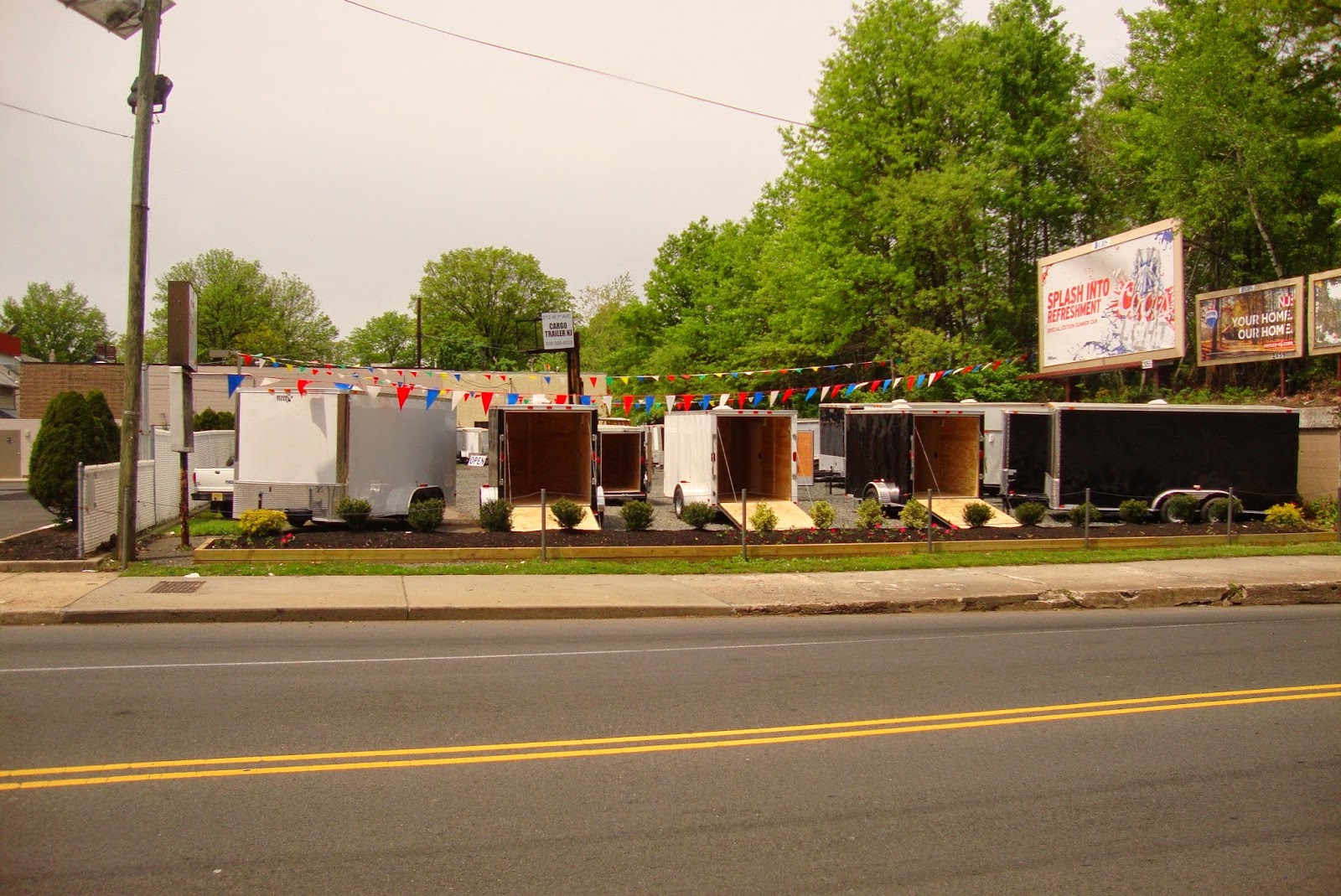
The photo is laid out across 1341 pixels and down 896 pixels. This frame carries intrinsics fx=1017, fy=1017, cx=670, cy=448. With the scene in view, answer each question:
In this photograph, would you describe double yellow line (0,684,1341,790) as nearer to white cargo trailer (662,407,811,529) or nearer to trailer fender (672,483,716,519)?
white cargo trailer (662,407,811,529)

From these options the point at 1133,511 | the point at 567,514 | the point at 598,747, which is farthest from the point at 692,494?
the point at 598,747

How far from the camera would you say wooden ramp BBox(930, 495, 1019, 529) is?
2088 cm

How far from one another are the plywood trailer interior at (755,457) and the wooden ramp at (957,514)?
3.27 meters

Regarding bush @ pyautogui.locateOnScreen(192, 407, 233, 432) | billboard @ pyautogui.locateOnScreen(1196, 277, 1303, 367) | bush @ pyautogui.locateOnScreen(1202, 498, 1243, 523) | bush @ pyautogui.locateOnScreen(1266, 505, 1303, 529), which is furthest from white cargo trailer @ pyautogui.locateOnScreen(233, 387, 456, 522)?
billboard @ pyautogui.locateOnScreen(1196, 277, 1303, 367)

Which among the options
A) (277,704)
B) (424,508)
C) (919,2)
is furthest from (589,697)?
(919,2)

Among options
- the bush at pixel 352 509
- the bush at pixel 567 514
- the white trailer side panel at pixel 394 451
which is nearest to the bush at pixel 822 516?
the bush at pixel 567 514

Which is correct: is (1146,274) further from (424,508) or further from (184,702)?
(184,702)

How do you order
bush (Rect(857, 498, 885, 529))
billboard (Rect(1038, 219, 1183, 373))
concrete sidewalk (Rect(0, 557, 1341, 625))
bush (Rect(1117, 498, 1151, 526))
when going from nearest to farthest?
concrete sidewalk (Rect(0, 557, 1341, 625)) < bush (Rect(857, 498, 885, 529)) < bush (Rect(1117, 498, 1151, 526)) < billboard (Rect(1038, 219, 1183, 373))

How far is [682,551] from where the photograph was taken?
55.1ft

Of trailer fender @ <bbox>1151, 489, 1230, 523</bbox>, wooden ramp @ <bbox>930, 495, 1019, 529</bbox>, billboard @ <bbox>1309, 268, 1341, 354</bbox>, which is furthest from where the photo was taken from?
billboard @ <bbox>1309, 268, 1341, 354</bbox>

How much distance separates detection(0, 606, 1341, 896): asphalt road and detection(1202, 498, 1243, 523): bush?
1294 cm

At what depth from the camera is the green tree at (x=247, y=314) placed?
270ft

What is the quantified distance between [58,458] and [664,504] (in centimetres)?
1426

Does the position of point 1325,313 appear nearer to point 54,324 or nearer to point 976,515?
point 976,515
